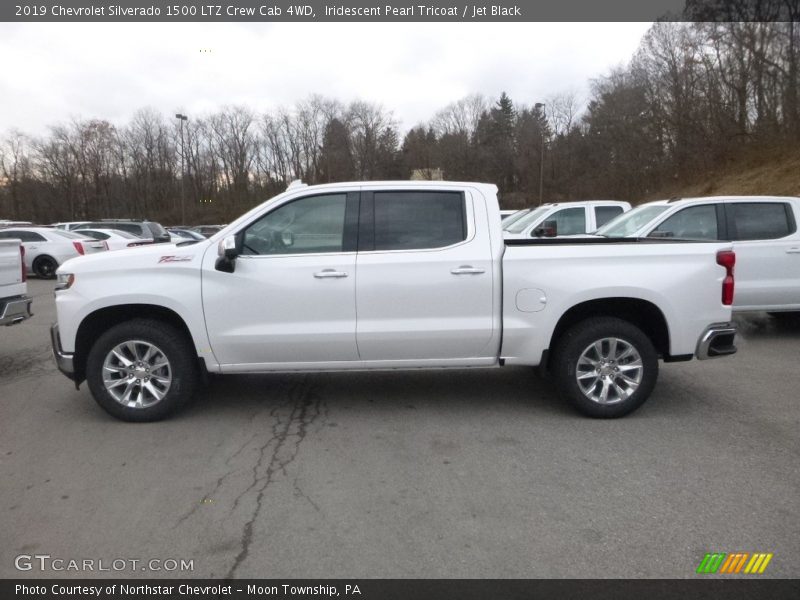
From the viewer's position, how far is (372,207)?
5.08 metres

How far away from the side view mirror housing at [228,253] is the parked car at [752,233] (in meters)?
5.35

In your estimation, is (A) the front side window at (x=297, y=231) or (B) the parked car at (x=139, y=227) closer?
(A) the front side window at (x=297, y=231)

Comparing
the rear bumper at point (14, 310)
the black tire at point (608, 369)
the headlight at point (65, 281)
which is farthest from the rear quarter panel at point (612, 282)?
the rear bumper at point (14, 310)

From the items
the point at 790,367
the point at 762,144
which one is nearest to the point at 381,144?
the point at 762,144

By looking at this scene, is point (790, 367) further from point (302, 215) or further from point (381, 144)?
point (381, 144)

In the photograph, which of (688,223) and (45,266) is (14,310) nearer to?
(688,223)

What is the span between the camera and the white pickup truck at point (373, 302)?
4891 millimetres

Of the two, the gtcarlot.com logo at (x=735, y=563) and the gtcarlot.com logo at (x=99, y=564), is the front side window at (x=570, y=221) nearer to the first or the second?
the gtcarlot.com logo at (x=735, y=563)

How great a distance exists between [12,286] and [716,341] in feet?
24.3

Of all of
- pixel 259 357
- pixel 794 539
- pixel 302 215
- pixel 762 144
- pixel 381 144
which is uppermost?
pixel 381 144

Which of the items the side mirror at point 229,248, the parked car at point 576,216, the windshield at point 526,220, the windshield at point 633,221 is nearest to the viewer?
the side mirror at point 229,248
